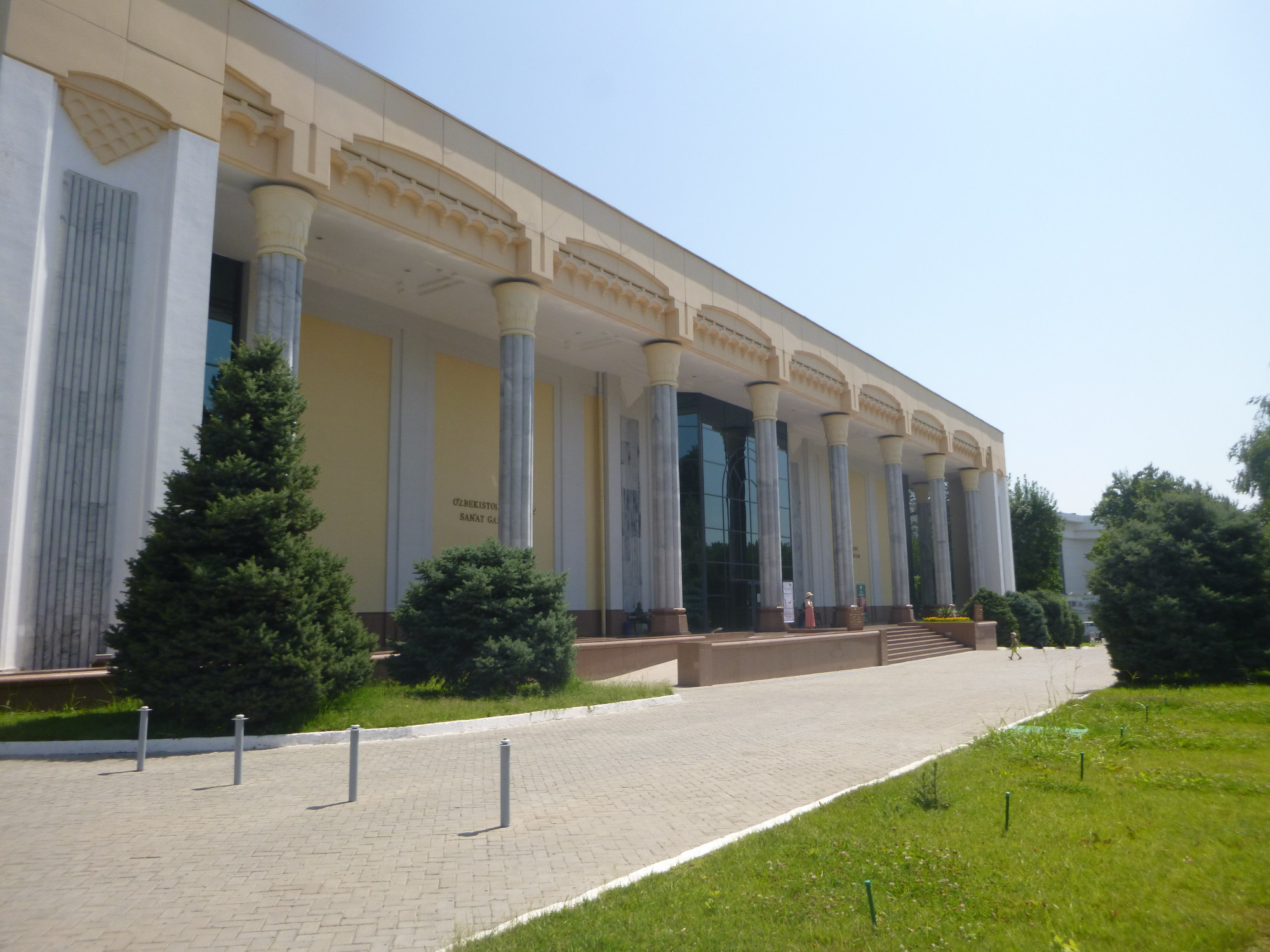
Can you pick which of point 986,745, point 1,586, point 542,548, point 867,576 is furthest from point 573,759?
point 867,576

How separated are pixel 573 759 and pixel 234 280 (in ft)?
49.7

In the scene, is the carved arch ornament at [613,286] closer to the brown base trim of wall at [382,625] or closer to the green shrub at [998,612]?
the brown base trim of wall at [382,625]

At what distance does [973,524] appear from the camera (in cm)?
4700

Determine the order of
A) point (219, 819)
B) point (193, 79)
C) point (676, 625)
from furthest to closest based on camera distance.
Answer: point (676, 625)
point (193, 79)
point (219, 819)

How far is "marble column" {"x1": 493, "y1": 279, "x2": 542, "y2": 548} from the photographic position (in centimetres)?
2086

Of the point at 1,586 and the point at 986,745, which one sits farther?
the point at 1,586

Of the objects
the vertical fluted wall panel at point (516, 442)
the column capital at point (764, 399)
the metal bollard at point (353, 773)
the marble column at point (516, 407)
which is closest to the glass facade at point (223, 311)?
the marble column at point (516, 407)

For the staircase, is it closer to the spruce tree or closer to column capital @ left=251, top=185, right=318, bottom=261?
the spruce tree

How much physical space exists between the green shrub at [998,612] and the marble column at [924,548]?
38.1ft

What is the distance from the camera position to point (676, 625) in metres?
25.3

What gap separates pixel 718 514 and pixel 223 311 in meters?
19.0

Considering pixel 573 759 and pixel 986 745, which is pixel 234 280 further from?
pixel 986 745

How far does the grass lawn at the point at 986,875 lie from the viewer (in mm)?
4637

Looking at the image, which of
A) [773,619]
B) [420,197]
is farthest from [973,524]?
[420,197]
